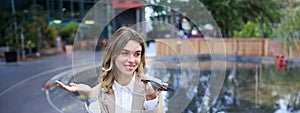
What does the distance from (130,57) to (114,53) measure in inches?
3.6

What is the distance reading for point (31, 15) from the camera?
21297 millimetres

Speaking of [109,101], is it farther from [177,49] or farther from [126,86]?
[177,49]

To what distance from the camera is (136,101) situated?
1726mm

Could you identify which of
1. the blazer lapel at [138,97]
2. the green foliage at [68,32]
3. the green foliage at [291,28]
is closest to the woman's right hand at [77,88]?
the blazer lapel at [138,97]

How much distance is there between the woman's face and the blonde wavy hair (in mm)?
19

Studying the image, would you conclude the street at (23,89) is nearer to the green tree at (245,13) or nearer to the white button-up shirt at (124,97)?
the white button-up shirt at (124,97)

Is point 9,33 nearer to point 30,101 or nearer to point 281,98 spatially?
point 30,101

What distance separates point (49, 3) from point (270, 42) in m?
16.6

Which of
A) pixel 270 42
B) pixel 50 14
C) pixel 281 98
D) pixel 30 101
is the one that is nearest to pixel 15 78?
pixel 30 101

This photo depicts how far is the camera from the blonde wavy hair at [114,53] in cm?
169

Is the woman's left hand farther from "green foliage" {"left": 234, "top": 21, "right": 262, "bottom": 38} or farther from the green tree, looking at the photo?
"green foliage" {"left": 234, "top": 21, "right": 262, "bottom": 38}

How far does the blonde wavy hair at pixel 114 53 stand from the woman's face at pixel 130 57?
19mm

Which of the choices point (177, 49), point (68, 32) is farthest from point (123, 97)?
point (68, 32)

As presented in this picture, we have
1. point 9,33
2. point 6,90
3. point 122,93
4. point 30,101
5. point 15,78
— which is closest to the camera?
point 122,93
